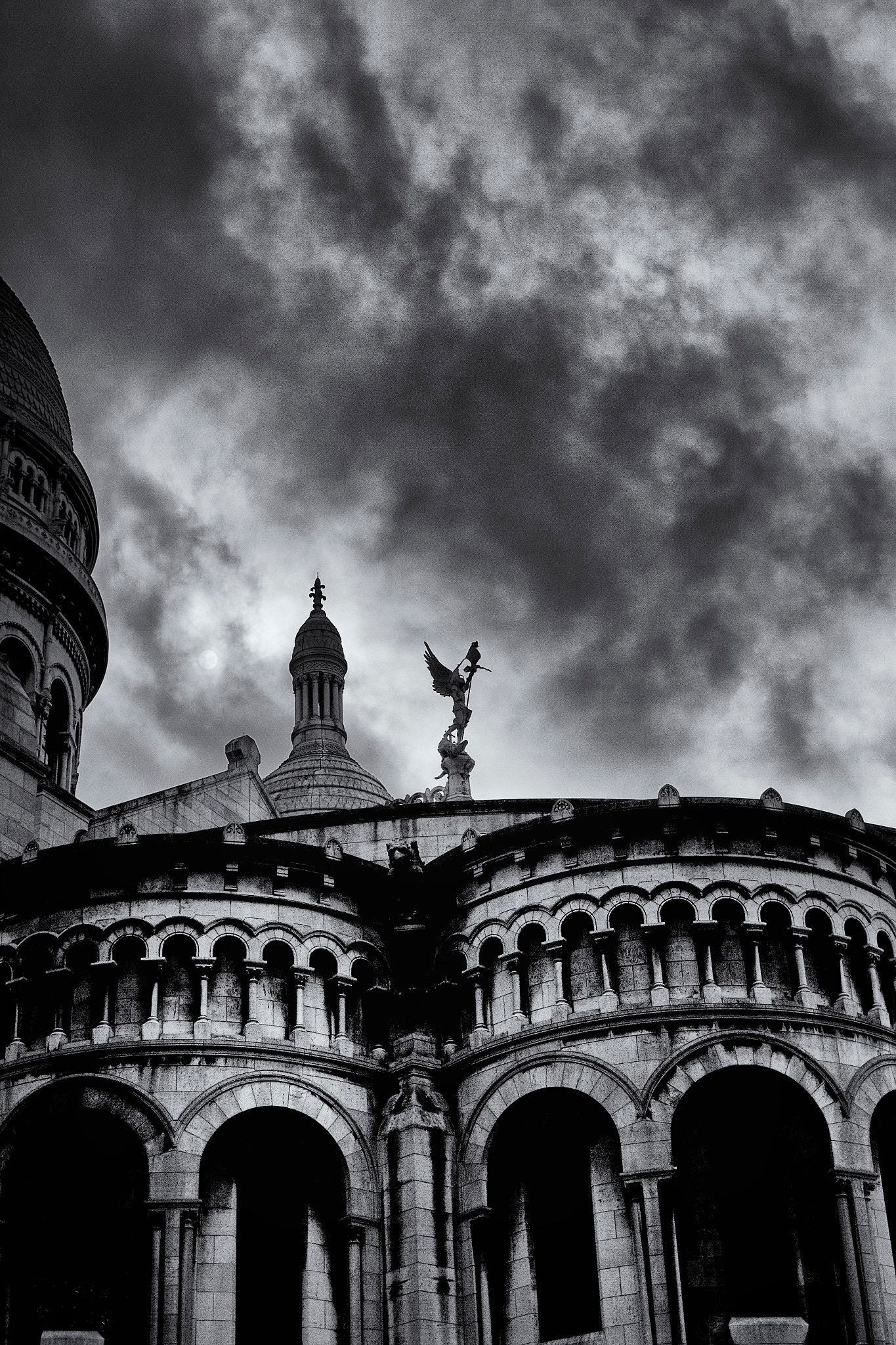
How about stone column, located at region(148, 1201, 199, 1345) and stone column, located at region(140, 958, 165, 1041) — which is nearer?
stone column, located at region(148, 1201, 199, 1345)

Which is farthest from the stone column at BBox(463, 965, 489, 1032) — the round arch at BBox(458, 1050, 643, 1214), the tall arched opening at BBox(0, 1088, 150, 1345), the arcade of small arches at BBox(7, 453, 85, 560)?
the arcade of small arches at BBox(7, 453, 85, 560)

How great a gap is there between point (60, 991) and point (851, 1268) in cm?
1493

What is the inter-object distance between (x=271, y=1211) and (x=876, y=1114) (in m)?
11.3

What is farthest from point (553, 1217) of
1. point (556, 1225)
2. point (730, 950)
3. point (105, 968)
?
point (105, 968)

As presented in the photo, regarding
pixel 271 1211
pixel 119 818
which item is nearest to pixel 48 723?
pixel 119 818

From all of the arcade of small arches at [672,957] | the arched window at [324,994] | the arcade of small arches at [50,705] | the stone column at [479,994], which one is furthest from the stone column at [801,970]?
the arcade of small arches at [50,705]

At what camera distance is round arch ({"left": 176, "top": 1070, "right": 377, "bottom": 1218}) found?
30.7 m

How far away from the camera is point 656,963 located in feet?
106

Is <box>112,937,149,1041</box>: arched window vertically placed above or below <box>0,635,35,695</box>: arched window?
below

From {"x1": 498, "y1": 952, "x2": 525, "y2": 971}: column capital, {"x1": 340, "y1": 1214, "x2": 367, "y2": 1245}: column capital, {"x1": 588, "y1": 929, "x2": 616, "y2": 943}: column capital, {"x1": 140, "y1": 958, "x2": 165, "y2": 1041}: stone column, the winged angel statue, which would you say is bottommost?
{"x1": 340, "y1": 1214, "x2": 367, "y2": 1245}: column capital

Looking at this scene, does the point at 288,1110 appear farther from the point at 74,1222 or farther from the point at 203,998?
the point at 74,1222

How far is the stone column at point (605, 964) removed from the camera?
31922 mm

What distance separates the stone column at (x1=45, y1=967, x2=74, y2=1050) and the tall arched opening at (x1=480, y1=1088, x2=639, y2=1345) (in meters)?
8.23

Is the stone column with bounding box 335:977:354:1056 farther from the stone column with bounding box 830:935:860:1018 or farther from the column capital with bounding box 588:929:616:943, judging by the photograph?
the stone column with bounding box 830:935:860:1018
